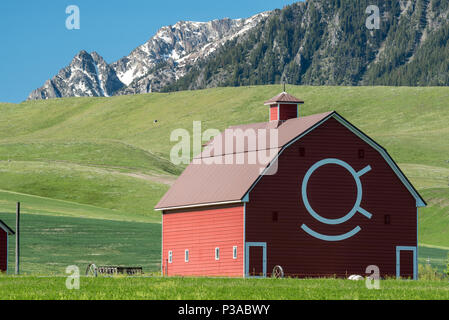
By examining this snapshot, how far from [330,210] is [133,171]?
261ft

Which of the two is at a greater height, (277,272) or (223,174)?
(223,174)

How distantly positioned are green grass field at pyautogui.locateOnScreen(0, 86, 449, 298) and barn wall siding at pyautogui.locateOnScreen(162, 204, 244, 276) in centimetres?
704

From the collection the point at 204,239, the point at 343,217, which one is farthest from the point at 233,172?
the point at 343,217

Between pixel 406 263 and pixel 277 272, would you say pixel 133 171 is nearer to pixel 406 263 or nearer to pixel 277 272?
pixel 406 263

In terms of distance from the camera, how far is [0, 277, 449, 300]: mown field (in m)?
28.7

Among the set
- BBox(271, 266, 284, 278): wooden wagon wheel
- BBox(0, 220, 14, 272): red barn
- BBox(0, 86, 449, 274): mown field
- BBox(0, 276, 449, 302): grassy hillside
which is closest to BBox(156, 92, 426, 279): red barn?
BBox(271, 266, 284, 278): wooden wagon wheel

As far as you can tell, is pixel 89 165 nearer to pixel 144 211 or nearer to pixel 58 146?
pixel 58 146

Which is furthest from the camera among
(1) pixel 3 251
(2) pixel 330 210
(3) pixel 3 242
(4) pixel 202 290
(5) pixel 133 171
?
(5) pixel 133 171

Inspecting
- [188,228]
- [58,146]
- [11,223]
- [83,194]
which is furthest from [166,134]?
[188,228]

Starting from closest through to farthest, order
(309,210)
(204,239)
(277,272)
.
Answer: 1. (277,272)
2. (309,210)
3. (204,239)

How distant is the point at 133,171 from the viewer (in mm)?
125438

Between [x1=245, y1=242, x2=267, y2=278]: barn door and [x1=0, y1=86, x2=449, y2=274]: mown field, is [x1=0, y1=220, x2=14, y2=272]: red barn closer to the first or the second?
[x1=0, y1=86, x2=449, y2=274]: mown field

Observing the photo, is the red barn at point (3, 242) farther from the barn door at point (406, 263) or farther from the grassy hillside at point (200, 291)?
the barn door at point (406, 263)

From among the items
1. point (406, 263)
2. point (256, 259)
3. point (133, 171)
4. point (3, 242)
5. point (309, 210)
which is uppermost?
point (133, 171)
